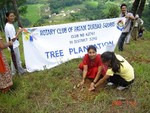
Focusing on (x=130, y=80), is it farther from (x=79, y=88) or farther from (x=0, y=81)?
(x=0, y=81)

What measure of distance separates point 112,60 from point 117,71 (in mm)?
290

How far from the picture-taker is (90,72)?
561 centimetres

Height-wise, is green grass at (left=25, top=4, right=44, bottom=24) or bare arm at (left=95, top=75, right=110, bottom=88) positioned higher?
bare arm at (left=95, top=75, right=110, bottom=88)

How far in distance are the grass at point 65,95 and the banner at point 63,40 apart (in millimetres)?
420

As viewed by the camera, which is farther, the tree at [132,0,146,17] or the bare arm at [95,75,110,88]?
the tree at [132,0,146,17]

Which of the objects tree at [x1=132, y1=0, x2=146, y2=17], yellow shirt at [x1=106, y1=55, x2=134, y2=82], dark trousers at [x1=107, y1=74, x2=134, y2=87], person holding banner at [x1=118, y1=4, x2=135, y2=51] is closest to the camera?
yellow shirt at [x1=106, y1=55, x2=134, y2=82]

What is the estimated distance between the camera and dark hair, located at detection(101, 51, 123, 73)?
4656 millimetres

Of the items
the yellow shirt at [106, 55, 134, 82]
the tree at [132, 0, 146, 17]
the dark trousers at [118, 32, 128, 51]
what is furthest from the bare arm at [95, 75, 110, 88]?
the tree at [132, 0, 146, 17]

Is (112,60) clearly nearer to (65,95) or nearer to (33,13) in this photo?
(65,95)

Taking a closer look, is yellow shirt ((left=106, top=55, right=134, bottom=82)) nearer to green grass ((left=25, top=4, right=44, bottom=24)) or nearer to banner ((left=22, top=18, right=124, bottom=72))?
banner ((left=22, top=18, right=124, bottom=72))

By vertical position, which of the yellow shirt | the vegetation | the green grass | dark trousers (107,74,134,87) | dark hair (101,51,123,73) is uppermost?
dark hair (101,51,123,73)

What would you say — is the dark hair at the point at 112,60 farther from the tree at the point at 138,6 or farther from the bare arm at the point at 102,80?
the tree at the point at 138,6

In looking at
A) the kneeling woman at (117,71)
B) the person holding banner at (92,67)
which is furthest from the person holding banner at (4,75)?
the kneeling woman at (117,71)

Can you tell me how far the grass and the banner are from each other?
420mm
